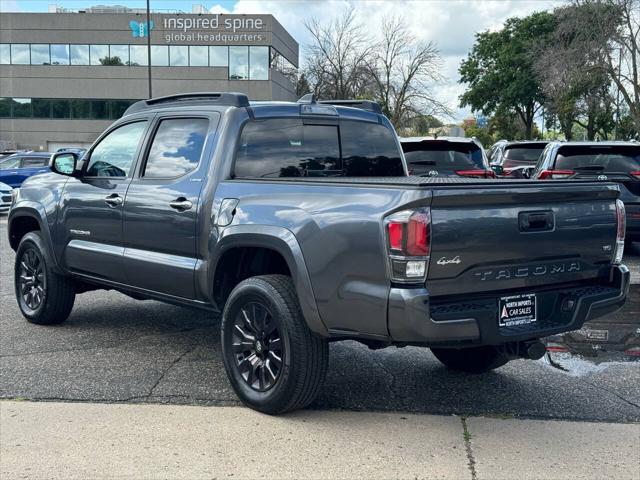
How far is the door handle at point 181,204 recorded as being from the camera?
16.1ft

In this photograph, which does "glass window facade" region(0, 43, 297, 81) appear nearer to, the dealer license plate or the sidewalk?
the sidewalk

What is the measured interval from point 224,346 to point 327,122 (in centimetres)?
189

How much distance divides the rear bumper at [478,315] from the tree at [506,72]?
48655 millimetres

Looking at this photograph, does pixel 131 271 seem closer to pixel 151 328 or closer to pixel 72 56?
pixel 151 328

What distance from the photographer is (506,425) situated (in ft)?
14.2

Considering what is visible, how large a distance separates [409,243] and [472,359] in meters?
1.94

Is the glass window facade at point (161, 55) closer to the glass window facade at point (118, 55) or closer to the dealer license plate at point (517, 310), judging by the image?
the glass window facade at point (118, 55)

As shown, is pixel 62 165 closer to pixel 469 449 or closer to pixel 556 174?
pixel 469 449

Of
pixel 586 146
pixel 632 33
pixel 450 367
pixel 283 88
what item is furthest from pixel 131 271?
pixel 283 88

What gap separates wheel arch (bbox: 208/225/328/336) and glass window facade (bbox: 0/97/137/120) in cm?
5233

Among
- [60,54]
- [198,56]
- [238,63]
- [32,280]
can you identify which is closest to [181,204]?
[32,280]

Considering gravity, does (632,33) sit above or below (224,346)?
above

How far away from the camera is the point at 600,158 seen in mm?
10742

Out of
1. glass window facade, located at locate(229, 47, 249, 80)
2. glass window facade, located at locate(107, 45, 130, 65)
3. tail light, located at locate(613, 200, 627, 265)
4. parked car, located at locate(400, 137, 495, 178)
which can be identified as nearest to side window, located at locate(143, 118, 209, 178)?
tail light, located at locate(613, 200, 627, 265)
